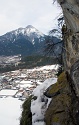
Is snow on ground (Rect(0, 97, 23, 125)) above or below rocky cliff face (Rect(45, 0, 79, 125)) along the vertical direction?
below

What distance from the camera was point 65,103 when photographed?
12469 mm

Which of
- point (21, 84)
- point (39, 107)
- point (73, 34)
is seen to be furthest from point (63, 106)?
point (21, 84)

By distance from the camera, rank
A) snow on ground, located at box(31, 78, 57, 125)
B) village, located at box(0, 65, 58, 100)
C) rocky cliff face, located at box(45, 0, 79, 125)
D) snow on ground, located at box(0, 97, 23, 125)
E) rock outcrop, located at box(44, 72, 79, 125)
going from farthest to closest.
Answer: village, located at box(0, 65, 58, 100), snow on ground, located at box(0, 97, 23, 125), snow on ground, located at box(31, 78, 57, 125), rock outcrop, located at box(44, 72, 79, 125), rocky cliff face, located at box(45, 0, 79, 125)

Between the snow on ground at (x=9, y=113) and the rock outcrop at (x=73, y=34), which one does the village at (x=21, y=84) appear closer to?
the snow on ground at (x=9, y=113)

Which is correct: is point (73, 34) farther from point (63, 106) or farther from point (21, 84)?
point (21, 84)

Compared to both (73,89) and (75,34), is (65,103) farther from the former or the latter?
(75,34)

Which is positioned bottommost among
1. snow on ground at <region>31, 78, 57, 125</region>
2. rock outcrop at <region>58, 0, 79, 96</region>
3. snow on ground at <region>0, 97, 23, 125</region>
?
snow on ground at <region>0, 97, 23, 125</region>

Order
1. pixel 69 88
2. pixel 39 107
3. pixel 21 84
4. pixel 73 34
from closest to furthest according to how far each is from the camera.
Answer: pixel 73 34, pixel 69 88, pixel 39 107, pixel 21 84

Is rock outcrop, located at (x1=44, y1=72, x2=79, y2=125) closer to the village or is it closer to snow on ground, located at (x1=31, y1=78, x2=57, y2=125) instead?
snow on ground, located at (x1=31, y1=78, x2=57, y2=125)

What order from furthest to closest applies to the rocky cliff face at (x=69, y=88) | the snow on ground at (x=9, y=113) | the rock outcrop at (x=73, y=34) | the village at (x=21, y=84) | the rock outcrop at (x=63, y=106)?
the village at (x=21, y=84) < the snow on ground at (x=9, y=113) < the rock outcrop at (x=63, y=106) < the rocky cliff face at (x=69, y=88) < the rock outcrop at (x=73, y=34)

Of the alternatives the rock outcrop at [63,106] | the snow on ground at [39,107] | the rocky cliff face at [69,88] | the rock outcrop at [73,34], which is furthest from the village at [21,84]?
the rock outcrop at [73,34]

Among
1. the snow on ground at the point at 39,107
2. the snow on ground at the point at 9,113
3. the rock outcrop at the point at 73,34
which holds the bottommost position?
the snow on ground at the point at 9,113

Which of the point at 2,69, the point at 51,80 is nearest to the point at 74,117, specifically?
the point at 51,80

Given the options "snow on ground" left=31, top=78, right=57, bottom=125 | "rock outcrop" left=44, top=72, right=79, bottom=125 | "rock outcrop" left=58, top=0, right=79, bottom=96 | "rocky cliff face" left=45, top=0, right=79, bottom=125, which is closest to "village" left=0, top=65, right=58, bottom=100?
"snow on ground" left=31, top=78, right=57, bottom=125
